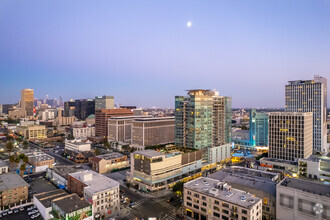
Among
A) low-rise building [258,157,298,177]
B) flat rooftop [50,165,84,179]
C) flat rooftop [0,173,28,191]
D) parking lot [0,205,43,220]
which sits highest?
flat rooftop [0,173,28,191]

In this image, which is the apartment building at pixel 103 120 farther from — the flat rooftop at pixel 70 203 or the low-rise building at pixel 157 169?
the flat rooftop at pixel 70 203

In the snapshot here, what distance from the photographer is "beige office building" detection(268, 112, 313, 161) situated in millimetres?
83812

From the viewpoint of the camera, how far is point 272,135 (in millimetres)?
91312

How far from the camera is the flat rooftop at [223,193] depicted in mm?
42656

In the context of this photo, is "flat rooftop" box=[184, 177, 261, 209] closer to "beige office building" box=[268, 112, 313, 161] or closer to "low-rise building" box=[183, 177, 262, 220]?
"low-rise building" box=[183, 177, 262, 220]

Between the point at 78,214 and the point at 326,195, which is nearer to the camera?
the point at 326,195

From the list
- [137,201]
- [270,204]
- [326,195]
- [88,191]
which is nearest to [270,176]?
[270,204]

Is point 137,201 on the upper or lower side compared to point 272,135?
lower

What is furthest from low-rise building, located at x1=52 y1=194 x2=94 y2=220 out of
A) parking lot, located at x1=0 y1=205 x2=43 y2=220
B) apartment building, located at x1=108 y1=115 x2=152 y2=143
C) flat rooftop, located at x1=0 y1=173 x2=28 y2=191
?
apartment building, located at x1=108 y1=115 x2=152 y2=143

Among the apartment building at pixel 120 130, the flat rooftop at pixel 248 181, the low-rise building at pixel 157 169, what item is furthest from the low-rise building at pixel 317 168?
the apartment building at pixel 120 130

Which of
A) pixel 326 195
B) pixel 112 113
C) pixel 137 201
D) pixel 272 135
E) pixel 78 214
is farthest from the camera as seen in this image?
pixel 112 113

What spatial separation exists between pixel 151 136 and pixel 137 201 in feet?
213

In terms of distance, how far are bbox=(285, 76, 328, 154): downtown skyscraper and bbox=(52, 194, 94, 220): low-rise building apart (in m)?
113

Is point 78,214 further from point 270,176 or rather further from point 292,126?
point 292,126
